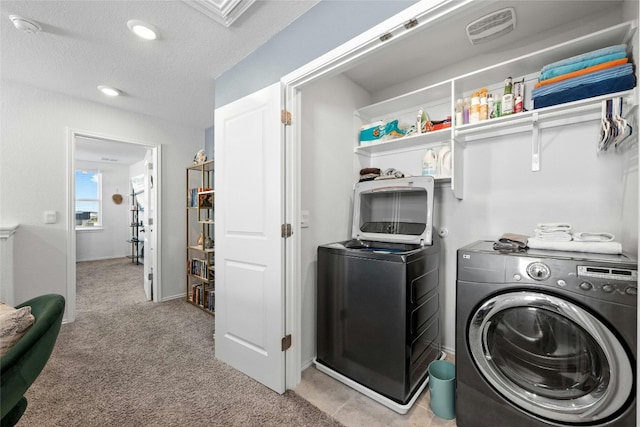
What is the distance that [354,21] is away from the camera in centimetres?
144

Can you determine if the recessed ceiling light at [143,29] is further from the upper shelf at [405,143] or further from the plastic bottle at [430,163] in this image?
the plastic bottle at [430,163]


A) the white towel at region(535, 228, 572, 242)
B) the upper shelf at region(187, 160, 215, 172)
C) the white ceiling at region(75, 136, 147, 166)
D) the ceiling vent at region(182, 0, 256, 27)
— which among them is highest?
the ceiling vent at region(182, 0, 256, 27)

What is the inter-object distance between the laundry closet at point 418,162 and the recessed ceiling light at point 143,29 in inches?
25.2

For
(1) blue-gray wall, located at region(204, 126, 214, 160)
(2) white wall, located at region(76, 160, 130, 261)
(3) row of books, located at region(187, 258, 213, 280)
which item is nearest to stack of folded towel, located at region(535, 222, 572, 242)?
(3) row of books, located at region(187, 258, 213, 280)

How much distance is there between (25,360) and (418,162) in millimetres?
2472

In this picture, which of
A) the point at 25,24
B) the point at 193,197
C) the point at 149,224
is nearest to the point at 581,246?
the point at 25,24

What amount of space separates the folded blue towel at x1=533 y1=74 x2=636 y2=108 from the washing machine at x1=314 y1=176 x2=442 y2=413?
0.78m

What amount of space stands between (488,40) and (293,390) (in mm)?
2712

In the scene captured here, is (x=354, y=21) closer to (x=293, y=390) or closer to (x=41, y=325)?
(x=41, y=325)

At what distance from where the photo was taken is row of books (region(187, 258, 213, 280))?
10.5 feet

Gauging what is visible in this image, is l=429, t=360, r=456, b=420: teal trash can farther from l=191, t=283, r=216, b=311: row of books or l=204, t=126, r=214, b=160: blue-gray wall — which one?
l=204, t=126, r=214, b=160: blue-gray wall

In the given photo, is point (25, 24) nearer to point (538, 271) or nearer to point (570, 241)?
point (538, 271)

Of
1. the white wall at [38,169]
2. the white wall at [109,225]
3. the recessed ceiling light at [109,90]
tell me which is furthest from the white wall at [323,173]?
the white wall at [109,225]

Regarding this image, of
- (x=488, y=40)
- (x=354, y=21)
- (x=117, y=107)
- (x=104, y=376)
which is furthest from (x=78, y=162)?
(x=488, y=40)
